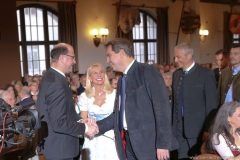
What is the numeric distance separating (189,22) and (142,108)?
37.8 ft

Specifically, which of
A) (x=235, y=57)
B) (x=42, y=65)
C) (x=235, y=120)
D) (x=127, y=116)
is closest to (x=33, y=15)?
(x=42, y=65)

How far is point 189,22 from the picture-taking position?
1377cm

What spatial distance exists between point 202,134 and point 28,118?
7.08ft

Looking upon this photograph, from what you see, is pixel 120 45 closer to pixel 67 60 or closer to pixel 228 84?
pixel 67 60

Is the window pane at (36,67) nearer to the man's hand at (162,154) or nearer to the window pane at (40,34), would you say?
the window pane at (40,34)

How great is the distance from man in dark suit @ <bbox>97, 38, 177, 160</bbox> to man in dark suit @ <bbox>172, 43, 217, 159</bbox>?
97cm

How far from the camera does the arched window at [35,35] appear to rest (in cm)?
1095

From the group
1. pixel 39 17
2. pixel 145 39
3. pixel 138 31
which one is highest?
pixel 39 17

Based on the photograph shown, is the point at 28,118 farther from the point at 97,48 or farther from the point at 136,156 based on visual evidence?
the point at 97,48

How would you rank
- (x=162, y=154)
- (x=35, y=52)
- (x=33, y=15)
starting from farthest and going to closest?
(x=35, y=52) → (x=33, y=15) → (x=162, y=154)

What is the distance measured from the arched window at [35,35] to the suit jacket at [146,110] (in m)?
8.73

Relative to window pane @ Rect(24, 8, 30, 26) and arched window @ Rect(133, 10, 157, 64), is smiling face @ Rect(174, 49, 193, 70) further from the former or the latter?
arched window @ Rect(133, 10, 157, 64)

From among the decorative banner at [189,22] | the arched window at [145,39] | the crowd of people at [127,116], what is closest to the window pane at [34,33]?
the arched window at [145,39]

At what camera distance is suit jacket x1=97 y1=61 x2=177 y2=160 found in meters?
2.74
